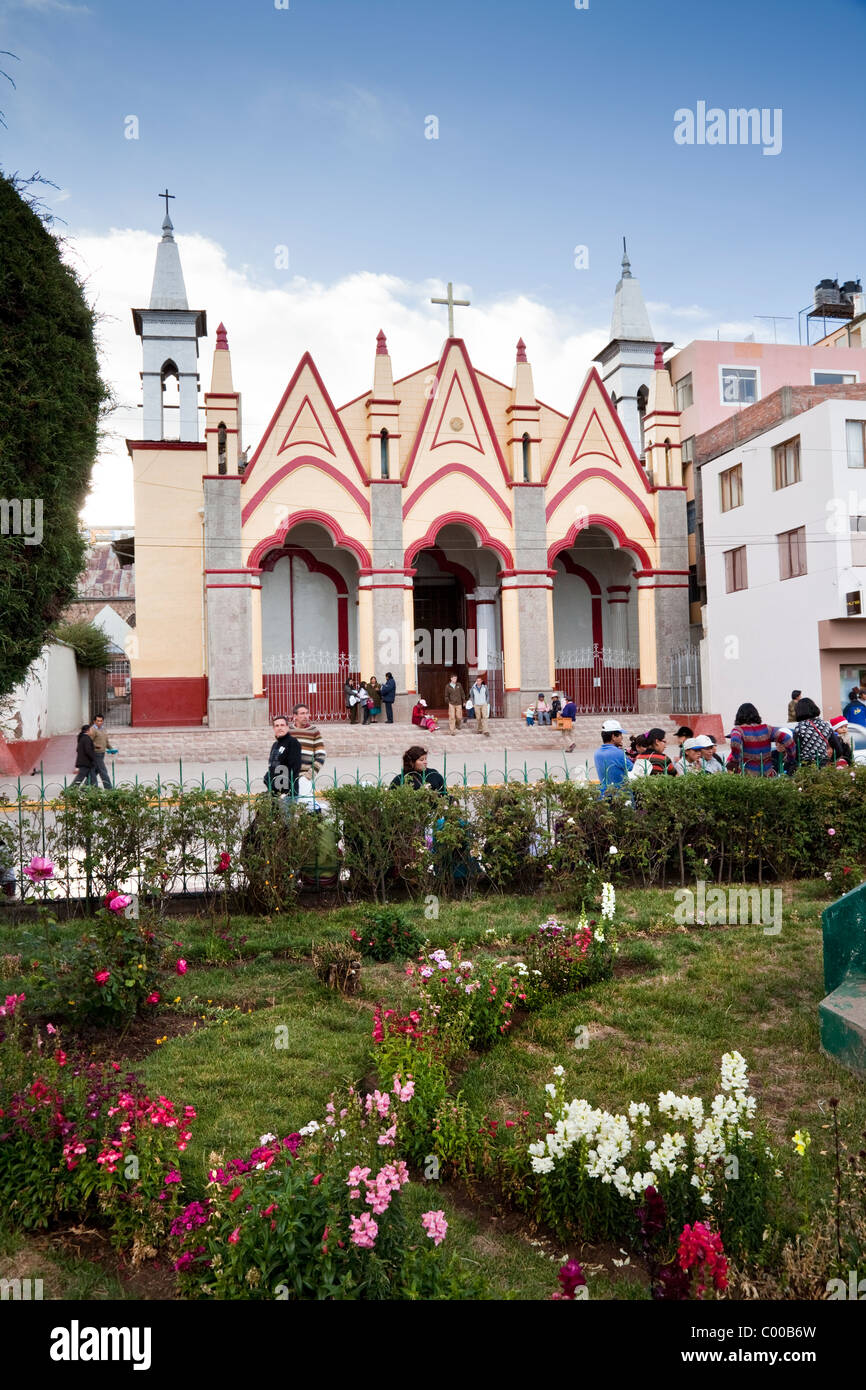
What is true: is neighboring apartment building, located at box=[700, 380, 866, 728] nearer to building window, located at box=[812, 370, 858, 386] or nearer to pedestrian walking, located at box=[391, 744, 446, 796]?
building window, located at box=[812, 370, 858, 386]

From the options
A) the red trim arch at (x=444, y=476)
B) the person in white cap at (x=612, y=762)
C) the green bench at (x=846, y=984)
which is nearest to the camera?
the green bench at (x=846, y=984)

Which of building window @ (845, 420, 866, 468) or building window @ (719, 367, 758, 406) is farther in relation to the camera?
building window @ (719, 367, 758, 406)

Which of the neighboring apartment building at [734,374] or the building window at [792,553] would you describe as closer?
the building window at [792,553]

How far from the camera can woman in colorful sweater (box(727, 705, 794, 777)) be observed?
32.6 ft

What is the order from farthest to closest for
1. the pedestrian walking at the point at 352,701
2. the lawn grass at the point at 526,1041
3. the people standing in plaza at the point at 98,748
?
the pedestrian walking at the point at 352,701 → the people standing in plaza at the point at 98,748 → the lawn grass at the point at 526,1041

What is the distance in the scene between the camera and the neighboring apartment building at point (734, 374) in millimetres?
33281

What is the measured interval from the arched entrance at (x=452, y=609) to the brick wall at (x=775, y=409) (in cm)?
829

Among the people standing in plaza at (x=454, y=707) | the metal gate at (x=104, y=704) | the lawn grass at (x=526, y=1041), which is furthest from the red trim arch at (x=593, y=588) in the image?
the lawn grass at (x=526, y=1041)

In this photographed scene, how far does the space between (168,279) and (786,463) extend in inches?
768

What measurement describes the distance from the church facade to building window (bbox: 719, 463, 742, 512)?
1.54 metres

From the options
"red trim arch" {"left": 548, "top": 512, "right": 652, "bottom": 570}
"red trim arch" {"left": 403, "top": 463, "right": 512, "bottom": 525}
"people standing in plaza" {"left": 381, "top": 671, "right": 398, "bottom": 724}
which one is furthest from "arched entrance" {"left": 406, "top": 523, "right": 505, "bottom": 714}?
"people standing in plaza" {"left": 381, "top": 671, "right": 398, "bottom": 724}

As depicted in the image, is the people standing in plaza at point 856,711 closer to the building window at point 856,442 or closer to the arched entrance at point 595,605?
the building window at point 856,442

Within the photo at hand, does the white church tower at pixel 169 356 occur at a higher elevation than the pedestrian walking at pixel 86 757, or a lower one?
higher
